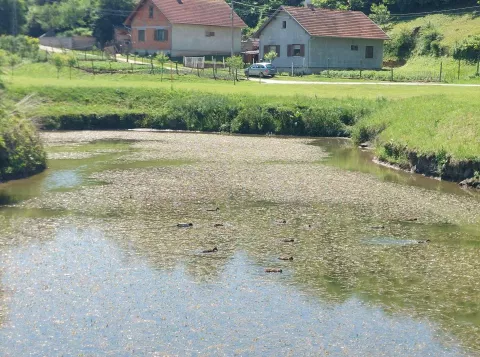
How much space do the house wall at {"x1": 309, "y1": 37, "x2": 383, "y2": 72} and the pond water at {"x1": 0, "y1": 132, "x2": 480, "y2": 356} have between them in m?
45.9

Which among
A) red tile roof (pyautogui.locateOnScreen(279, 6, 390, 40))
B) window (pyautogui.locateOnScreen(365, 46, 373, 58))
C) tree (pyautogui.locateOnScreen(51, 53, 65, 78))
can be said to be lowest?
tree (pyautogui.locateOnScreen(51, 53, 65, 78))

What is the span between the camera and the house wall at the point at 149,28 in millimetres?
82250

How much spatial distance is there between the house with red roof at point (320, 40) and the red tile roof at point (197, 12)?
6272 millimetres

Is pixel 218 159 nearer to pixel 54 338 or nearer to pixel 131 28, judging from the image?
pixel 54 338

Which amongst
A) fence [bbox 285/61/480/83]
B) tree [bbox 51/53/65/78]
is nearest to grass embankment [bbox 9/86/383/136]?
tree [bbox 51/53/65/78]

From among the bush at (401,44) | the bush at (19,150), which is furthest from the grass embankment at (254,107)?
the bush at (401,44)

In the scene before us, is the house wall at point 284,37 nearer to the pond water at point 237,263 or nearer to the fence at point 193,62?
the fence at point 193,62

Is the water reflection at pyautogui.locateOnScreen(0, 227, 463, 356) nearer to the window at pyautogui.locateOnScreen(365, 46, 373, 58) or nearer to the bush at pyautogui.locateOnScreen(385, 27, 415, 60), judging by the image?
the window at pyautogui.locateOnScreen(365, 46, 373, 58)

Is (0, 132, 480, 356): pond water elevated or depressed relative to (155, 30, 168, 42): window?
depressed

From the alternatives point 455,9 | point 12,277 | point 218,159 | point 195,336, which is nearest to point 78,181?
point 218,159

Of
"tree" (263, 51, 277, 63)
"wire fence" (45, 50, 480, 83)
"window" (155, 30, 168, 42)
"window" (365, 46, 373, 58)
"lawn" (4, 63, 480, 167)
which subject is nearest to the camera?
"lawn" (4, 63, 480, 167)

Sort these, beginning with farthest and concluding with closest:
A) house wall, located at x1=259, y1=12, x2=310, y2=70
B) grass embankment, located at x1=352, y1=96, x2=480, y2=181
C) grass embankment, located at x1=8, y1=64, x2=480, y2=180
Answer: house wall, located at x1=259, y1=12, x2=310, y2=70 < grass embankment, located at x1=8, y1=64, x2=480, y2=180 < grass embankment, located at x1=352, y1=96, x2=480, y2=181

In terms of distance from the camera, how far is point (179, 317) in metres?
15.1

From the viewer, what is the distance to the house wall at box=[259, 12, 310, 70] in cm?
7700
